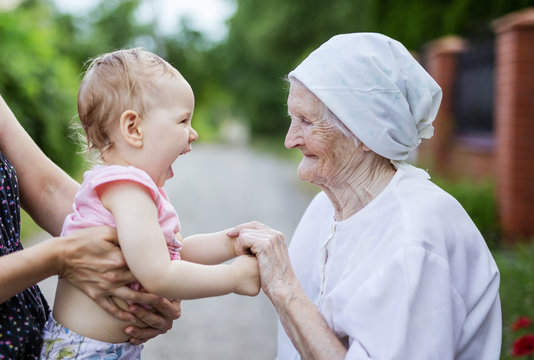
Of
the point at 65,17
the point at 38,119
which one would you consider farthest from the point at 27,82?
the point at 65,17

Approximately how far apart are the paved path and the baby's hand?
295 cm

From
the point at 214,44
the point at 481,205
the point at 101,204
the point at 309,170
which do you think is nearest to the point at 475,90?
the point at 481,205

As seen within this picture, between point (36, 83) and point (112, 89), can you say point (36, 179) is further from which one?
point (36, 83)

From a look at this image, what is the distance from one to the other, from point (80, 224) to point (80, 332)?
33 centimetres

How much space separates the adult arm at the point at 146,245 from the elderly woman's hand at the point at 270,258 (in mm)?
284

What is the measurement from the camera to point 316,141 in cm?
226

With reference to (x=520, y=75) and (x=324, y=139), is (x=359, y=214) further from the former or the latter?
(x=520, y=75)

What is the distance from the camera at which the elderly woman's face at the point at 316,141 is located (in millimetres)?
2234

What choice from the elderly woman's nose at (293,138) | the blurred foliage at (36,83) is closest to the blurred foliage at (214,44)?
the blurred foliage at (36,83)

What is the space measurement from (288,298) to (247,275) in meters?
0.16

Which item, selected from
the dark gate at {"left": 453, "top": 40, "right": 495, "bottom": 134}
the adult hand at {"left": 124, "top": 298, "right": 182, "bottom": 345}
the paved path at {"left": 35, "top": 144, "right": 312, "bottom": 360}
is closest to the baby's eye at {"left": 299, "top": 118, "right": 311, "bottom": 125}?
the adult hand at {"left": 124, "top": 298, "right": 182, "bottom": 345}

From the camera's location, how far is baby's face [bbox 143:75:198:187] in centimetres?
199

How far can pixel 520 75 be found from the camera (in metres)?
7.20

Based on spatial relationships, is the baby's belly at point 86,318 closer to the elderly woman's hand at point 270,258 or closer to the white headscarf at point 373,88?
the elderly woman's hand at point 270,258
